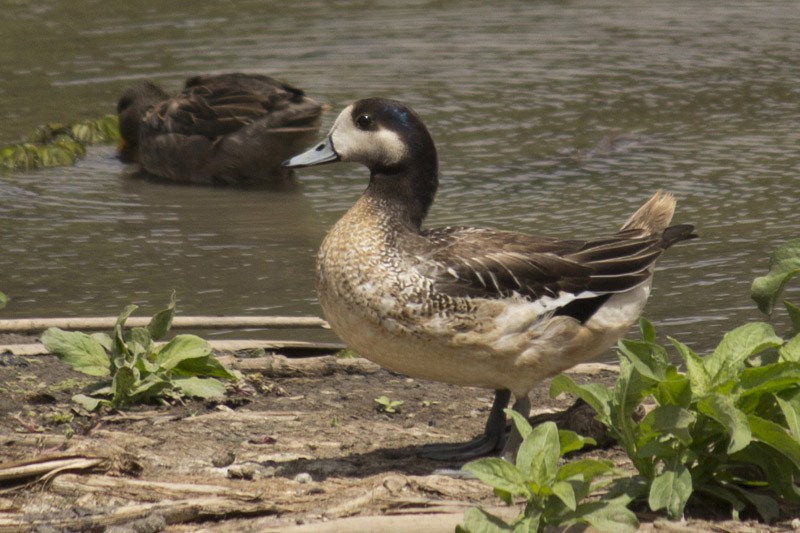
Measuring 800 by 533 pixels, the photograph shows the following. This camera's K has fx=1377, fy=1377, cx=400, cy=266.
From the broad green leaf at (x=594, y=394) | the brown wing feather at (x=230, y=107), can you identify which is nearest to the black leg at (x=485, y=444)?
the broad green leaf at (x=594, y=394)

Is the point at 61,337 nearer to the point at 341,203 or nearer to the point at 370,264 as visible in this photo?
the point at 370,264

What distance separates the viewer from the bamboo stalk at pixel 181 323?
600 centimetres

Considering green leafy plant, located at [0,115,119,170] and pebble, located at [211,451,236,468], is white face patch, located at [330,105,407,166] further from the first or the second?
green leafy plant, located at [0,115,119,170]

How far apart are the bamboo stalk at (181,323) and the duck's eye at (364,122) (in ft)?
3.65

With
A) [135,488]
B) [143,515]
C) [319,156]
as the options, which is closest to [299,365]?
[319,156]

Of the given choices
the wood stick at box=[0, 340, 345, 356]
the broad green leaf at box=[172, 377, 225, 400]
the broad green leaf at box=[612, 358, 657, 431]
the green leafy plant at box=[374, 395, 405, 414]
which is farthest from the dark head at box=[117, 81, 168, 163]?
the broad green leaf at box=[612, 358, 657, 431]

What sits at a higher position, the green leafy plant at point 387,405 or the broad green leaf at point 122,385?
the broad green leaf at point 122,385

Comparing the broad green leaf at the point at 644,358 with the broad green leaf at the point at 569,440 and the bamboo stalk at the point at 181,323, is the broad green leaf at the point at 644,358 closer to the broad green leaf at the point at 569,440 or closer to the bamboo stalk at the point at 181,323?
the broad green leaf at the point at 569,440

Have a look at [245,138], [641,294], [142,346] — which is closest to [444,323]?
[641,294]

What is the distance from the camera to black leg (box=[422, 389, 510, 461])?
16.0 feet

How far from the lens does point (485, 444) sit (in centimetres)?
499

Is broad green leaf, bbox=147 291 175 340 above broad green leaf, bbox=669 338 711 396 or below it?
below

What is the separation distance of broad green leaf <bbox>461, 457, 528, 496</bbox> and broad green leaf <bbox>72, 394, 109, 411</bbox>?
1867mm

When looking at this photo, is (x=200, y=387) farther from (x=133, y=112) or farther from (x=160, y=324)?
(x=133, y=112)
